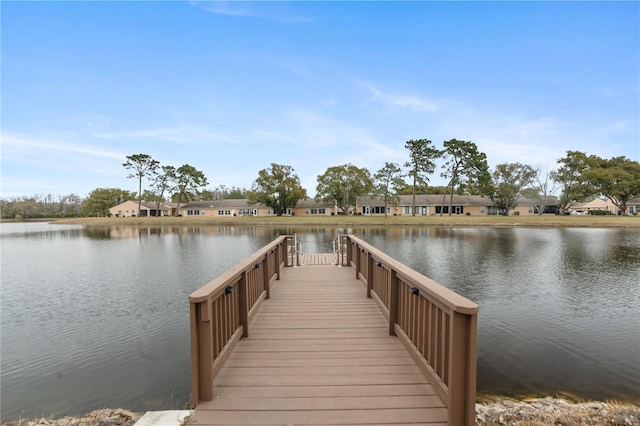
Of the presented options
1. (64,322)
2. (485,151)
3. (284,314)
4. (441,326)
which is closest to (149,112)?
(64,322)

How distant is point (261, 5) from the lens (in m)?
17.0

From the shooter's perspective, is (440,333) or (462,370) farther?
(440,333)

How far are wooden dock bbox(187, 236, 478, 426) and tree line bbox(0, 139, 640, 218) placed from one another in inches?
1766

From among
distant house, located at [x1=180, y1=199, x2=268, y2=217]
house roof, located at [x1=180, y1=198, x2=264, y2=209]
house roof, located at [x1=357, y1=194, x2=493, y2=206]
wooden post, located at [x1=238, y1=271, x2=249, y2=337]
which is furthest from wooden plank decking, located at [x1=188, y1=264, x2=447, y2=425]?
house roof, located at [x1=180, y1=198, x2=264, y2=209]

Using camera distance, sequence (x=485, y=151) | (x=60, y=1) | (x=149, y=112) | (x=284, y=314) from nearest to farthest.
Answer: (x=284, y=314) < (x=60, y=1) < (x=149, y=112) < (x=485, y=151)

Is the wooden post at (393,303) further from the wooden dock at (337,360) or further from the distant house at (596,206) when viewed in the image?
the distant house at (596,206)

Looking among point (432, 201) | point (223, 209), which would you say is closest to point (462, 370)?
point (432, 201)

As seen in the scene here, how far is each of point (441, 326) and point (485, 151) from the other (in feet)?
166

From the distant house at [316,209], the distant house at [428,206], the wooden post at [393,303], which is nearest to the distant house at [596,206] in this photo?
the distant house at [428,206]

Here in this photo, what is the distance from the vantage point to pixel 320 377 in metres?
2.77

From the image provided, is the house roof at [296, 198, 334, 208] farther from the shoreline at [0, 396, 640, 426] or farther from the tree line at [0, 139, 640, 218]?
the shoreline at [0, 396, 640, 426]

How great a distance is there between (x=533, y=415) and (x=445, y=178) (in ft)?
156

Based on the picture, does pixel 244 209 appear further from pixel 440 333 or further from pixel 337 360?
pixel 440 333

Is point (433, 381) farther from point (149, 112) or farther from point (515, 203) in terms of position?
point (515, 203)
